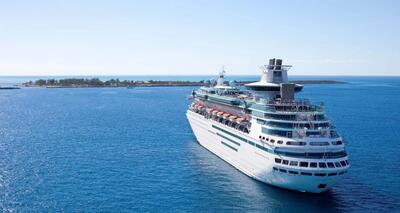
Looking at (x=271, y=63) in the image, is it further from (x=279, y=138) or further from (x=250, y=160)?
(x=279, y=138)

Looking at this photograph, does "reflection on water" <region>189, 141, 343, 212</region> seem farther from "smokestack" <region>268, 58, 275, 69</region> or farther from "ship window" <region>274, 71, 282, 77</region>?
"smokestack" <region>268, 58, 275, 69</region>

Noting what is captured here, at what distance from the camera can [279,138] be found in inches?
1897

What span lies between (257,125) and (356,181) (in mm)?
14446

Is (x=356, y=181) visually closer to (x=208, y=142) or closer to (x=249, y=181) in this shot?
(x=249, y=181)

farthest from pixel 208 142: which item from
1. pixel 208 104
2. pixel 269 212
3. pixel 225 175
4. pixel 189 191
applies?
pixel 269 212

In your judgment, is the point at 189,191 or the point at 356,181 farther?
the point at 356,181

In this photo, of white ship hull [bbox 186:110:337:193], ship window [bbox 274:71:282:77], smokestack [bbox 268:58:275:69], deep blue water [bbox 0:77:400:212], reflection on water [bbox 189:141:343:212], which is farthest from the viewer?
smokestack [bbox 268:58:275:69]

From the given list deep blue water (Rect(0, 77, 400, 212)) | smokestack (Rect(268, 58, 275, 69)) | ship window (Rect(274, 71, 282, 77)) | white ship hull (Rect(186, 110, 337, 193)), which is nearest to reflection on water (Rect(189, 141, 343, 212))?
deep blue water (Rect(0, 77, 400, 212))

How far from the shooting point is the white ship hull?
152 feet

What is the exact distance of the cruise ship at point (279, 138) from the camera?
46094 mm

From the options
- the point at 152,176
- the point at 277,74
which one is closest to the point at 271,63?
the point at 277,74

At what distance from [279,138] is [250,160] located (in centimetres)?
670

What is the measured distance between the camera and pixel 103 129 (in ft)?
305

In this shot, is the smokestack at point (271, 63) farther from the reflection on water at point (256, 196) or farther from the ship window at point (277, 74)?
the reflection on water at point (256, 196)
